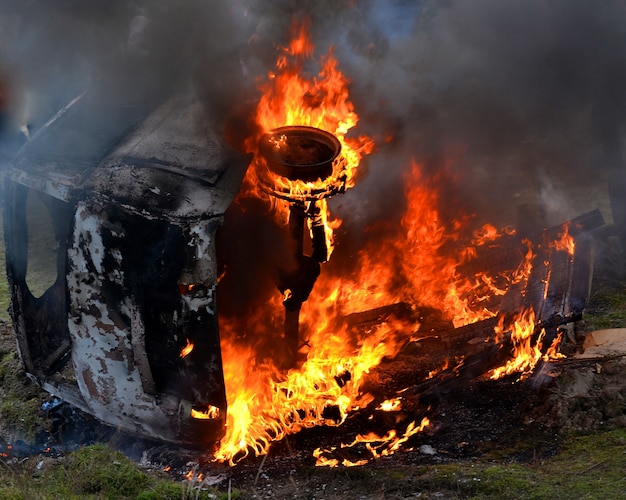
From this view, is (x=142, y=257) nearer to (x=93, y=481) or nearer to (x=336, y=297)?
(x=93, y=481)

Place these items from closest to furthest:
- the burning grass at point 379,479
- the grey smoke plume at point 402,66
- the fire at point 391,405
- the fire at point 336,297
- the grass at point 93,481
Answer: the burning grass at point 379,479 < the grass at point 93,481 < the fire at point 336,297 < the fire at point 391,405 < the grey smoke plume at point 402,66

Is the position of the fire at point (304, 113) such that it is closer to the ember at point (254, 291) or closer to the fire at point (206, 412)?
the ember at point (254, 291)

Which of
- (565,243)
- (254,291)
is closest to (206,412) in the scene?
(254,291)

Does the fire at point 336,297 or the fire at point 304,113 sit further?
the fire at point 336,297

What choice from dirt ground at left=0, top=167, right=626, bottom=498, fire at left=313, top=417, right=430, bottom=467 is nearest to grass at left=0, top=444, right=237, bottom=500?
dirt ground at left=0, top=167, right=626, bottom=498

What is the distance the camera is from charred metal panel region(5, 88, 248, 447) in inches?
140

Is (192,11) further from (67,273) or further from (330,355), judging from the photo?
(330,355)

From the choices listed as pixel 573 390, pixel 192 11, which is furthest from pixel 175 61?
pixel 573 390

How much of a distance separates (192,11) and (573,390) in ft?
14.7

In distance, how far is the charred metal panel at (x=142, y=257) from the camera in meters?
3.56

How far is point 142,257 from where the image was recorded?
141 inches

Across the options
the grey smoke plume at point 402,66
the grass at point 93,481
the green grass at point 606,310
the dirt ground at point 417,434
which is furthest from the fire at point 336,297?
the green grass at point 606,310

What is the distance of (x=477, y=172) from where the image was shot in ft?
24.6

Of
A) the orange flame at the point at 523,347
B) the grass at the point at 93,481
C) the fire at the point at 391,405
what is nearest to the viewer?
the grass at the point at 93,481
